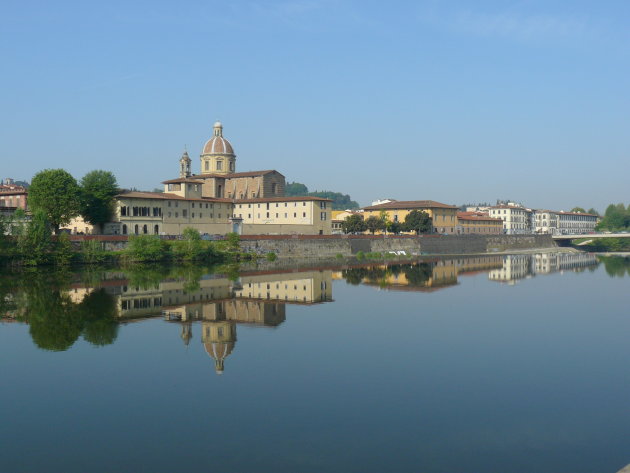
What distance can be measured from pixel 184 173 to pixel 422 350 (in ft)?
257

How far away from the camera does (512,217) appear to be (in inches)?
5561

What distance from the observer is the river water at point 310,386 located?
1127 cm

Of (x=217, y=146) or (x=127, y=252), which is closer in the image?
(x=127, y=252)

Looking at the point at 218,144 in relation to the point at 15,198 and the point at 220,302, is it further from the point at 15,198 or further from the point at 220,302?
the point at 220,302

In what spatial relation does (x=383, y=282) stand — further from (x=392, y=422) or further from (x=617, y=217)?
(x=617, y=217)

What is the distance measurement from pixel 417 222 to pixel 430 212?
1031 cm

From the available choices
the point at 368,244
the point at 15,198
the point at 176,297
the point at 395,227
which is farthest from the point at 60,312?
the point at 395,227

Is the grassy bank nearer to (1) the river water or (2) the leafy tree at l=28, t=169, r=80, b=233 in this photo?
(2) the leafy tree at l=28, t=169, r=80, b=233

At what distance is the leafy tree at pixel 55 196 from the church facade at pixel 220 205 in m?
7.27

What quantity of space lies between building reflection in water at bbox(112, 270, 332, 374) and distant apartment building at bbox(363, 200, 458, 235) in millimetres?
59849

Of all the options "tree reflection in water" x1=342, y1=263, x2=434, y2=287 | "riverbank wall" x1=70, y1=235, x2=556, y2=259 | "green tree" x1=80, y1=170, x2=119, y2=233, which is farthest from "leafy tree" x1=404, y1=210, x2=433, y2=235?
"green tree" x1=80, y1=170, x2=119, y2=233

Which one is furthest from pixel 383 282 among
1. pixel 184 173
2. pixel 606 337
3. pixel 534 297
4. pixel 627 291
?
pixel 184 173

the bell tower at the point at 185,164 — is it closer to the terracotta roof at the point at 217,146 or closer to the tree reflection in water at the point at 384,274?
the terracotta roof at the point at 217,146

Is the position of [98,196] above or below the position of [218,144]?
below
